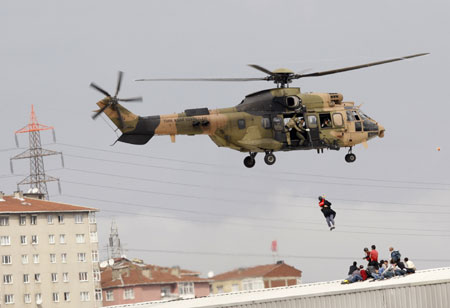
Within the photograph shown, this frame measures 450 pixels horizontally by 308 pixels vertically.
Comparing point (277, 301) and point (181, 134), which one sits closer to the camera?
point (277, 301)

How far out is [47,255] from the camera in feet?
573

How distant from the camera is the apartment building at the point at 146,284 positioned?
164875mm

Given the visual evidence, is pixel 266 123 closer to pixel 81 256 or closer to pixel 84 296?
pixel 84 296

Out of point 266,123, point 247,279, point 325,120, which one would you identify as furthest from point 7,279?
point 266,123

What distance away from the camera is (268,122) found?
2904 inches

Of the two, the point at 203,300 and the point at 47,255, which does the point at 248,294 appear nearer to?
the point at 203,300

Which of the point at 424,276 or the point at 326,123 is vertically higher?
the point at 326,123

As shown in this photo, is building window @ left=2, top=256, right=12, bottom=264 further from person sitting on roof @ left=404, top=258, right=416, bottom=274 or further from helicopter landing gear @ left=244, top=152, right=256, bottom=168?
person sitting on roof @ left=404, top=258, right=416, bottom=274

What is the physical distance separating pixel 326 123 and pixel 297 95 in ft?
8.21

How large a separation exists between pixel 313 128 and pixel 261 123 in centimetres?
326

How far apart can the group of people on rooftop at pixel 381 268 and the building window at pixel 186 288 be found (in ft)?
320

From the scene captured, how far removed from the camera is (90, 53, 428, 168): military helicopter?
72062mm

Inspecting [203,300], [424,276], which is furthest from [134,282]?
[424,276]

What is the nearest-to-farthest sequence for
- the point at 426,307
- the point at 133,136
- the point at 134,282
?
the point at 426,307 → the point at 133,136 → the point at 134,282
